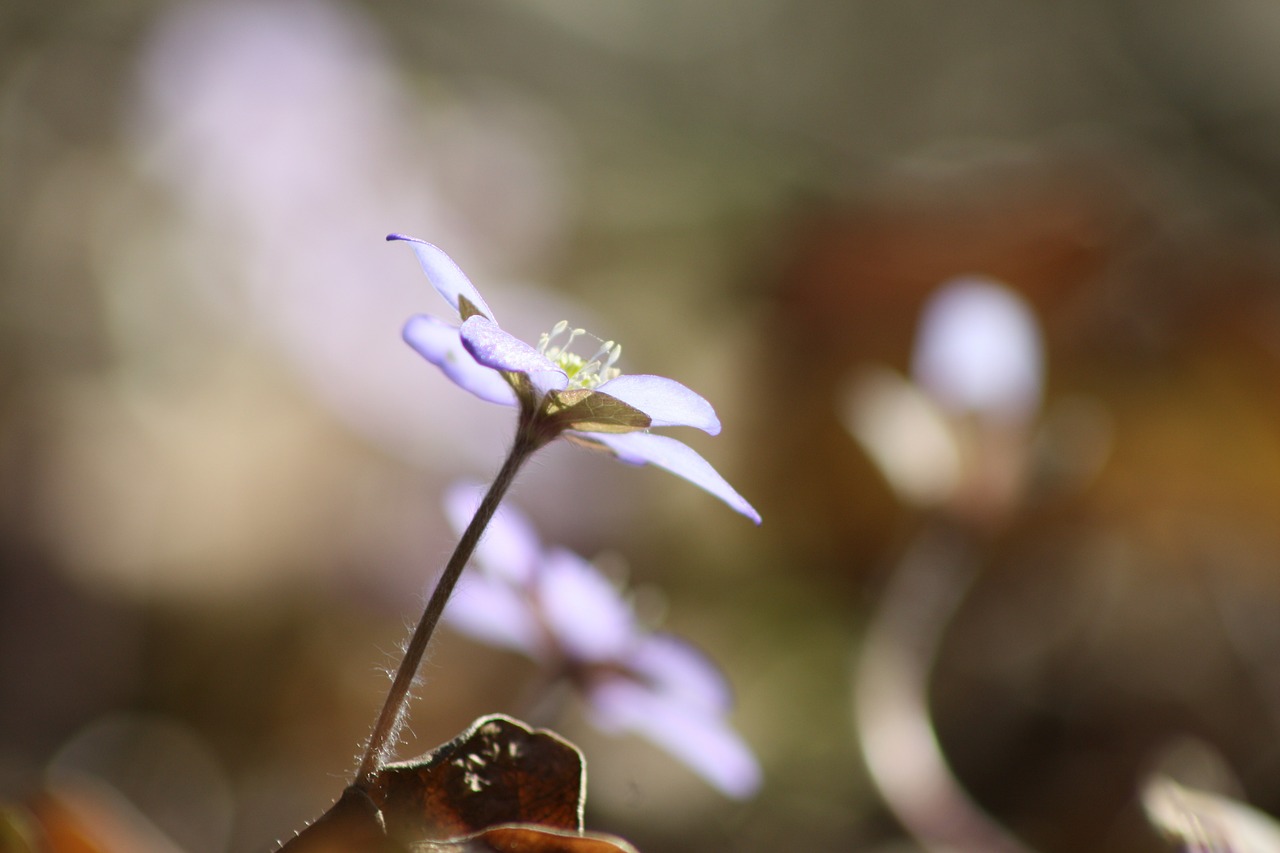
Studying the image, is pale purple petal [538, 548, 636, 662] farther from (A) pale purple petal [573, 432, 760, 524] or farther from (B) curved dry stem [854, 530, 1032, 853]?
(B) curved dry stem [854, 530, 1032, 853]

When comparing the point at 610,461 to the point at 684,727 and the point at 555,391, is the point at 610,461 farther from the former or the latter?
the point at 555,391

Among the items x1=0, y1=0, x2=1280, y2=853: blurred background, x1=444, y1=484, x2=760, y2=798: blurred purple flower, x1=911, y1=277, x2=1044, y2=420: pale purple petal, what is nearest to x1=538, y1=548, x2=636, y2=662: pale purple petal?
x1=444, y1=484, x2=760, y2=798: blurred purple flower

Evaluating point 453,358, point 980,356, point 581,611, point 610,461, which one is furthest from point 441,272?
point 610,461

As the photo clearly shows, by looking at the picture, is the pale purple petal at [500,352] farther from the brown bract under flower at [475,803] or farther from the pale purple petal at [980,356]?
the pale purple petal at [980,356]

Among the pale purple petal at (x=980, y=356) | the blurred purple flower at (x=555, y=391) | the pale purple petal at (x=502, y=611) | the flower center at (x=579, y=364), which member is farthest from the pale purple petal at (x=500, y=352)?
the pale purple petal at (x=980, y=356)

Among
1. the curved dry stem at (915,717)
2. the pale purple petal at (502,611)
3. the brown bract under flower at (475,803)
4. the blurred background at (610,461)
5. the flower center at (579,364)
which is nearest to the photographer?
the brown bract under flower at (475,803)

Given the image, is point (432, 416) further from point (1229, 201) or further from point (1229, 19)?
point (1229, 19)
